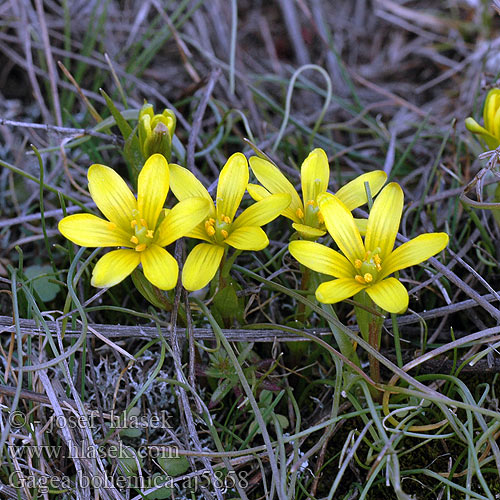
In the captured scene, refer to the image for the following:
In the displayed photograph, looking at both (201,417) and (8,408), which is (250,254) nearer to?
(201,417)

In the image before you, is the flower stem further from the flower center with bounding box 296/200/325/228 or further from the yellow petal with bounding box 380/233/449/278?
the yellow petal with bounding box 380/233/449/278

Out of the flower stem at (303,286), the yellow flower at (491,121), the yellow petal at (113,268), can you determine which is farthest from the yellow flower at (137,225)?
the yellow flower at (491,121)

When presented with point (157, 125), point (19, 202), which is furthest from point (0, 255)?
point (157, 125)

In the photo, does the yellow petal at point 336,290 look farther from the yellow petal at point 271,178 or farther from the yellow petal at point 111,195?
the yellow petal at point 111,195

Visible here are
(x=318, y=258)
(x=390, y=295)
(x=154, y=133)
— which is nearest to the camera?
(x=390, y=295)

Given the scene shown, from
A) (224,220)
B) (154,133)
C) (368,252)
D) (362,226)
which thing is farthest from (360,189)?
(154,133)

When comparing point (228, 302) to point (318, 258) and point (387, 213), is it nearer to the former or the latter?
point (318, 258)

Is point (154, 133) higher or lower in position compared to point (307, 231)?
higher

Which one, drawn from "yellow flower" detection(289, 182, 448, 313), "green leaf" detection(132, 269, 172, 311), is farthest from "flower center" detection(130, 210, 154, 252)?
"yellow flower" detection(289, 182, 448, 313)
